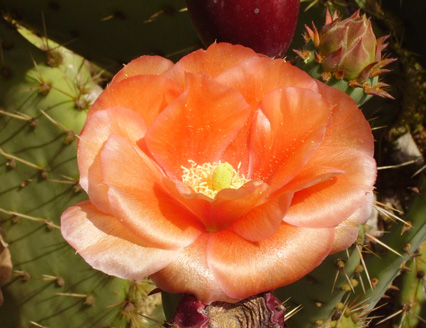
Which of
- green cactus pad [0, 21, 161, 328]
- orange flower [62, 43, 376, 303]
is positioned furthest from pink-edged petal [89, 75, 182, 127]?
green cactus pad [0, 21, 161, 328]

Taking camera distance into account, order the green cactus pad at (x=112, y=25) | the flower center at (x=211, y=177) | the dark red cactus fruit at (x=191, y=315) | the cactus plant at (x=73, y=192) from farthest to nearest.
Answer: the green cactus pad at (x=112, y=25)
the cactus plant at (x=73, y=192)
the flower center at (x=211, y=177)
the dark red cactus fruit at (x=191, y=315)

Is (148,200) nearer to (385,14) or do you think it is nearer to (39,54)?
(39,54)

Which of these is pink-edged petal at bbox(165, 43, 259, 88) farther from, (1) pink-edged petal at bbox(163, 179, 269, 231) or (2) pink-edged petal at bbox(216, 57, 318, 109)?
(1) pink-edged petal at bbox(163, 179, 269, 231)

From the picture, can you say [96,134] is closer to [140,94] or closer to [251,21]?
[140,94]

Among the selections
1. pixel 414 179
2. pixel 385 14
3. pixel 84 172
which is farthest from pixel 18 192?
pixel 414 179

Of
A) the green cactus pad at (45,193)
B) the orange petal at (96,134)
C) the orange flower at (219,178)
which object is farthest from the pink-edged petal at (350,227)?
the green cactus pad at (45,193)

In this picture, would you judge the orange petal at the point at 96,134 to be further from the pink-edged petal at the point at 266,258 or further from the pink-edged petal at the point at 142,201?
the pink-edged petal at the point at 266,258
